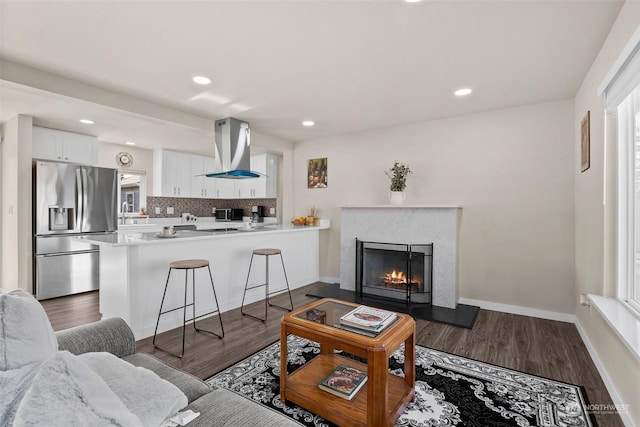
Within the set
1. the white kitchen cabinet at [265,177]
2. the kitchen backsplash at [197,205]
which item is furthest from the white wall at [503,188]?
the kitchen backsplash at [197,205]

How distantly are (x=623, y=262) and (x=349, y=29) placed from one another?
8.03 feet

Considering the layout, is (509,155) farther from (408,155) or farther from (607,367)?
(607,367)

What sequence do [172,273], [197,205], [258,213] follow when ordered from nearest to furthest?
[172,273]
[258,213]
[197,205]

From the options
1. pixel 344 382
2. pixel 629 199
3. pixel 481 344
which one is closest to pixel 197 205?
pixel 344 382

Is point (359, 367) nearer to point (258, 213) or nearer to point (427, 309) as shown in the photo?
point (427, 309)

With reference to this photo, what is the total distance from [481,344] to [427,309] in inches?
36.3

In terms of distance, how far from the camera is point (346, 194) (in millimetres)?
4855

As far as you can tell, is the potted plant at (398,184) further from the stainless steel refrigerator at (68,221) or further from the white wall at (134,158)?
the white wall at (134,158)

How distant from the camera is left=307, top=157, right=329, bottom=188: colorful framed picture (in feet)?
16.6

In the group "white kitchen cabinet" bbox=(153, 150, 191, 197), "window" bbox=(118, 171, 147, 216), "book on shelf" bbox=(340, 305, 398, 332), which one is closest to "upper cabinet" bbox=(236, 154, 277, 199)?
"white kitchen cabinet" bbox=(153, 150, 191, 197)

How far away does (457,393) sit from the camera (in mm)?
1977

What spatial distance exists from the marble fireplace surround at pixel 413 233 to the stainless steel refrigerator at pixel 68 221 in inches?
143

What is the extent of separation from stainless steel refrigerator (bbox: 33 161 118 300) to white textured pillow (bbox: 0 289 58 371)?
3.89 metres

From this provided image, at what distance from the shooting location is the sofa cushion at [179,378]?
127cm
